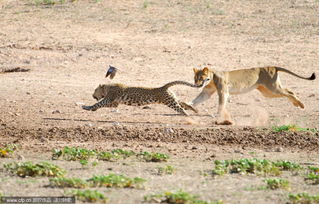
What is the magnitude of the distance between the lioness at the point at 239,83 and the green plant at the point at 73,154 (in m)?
4.30

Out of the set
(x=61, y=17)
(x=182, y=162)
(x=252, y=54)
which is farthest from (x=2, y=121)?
(x=61, y=17)

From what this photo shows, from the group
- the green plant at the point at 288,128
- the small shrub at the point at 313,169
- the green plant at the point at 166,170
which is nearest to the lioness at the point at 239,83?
the green plant at the point at 288,128

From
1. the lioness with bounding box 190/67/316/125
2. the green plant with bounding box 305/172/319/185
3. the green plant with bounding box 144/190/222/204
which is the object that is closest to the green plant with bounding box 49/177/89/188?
the green plant with bounding box 144/190/222/204

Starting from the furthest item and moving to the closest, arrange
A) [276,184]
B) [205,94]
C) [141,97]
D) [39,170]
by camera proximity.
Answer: [205,94], [141,97], [39,170], [276,184]

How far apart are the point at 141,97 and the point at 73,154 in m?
3.80

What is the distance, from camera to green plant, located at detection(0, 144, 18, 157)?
9998 millimetres

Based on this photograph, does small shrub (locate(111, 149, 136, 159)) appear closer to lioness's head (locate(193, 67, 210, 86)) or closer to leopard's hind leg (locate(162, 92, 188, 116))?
leopard's hind leg (locate(162, 92, 188, 116))

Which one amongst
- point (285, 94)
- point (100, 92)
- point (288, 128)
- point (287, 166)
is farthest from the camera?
point (285, 94)

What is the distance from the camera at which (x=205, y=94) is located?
46.6 ft

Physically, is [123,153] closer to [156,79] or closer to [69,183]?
[69,183]

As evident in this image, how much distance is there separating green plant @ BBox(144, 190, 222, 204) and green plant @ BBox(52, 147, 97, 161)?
2118mm

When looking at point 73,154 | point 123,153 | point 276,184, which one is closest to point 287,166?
point 276,184

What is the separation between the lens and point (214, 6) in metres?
22.3

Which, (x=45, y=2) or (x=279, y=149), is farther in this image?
(x=45, y=2)
